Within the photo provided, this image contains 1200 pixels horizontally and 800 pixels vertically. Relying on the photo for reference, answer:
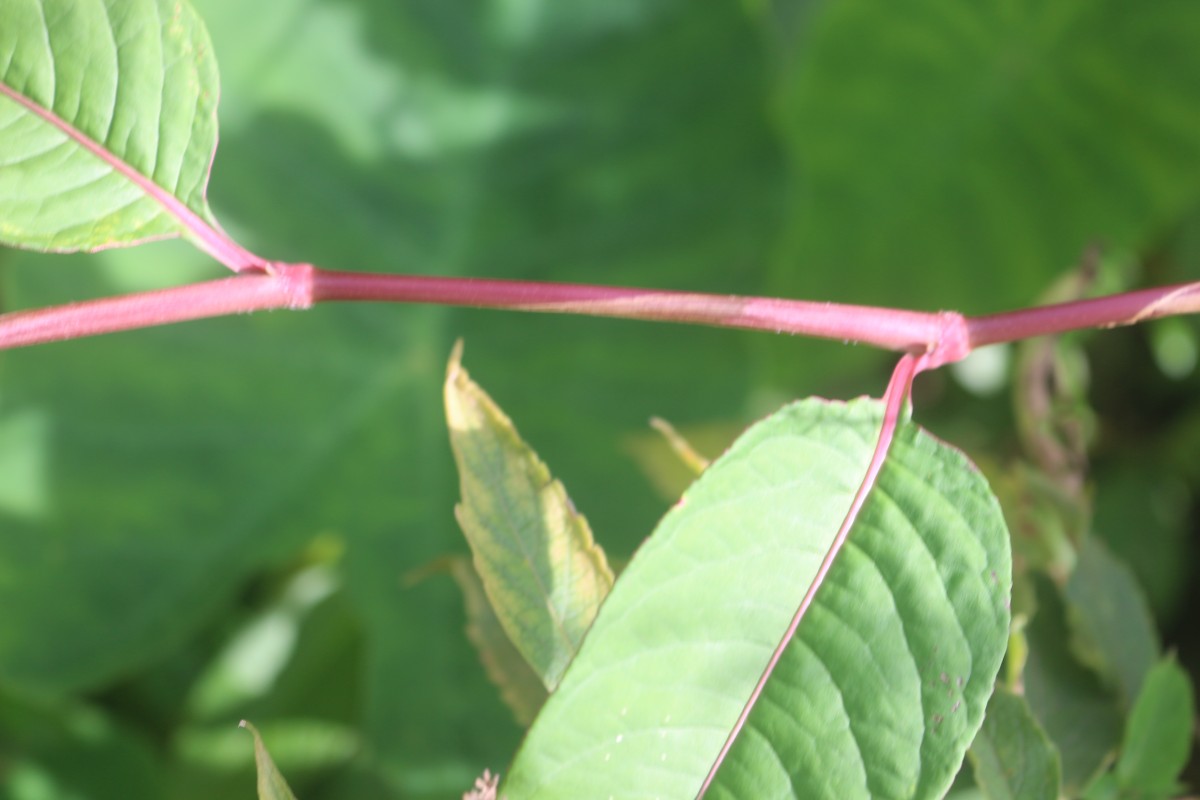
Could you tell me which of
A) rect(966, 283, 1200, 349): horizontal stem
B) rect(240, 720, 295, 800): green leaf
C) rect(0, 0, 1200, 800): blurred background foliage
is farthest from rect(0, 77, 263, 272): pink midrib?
rect(0, 0, 1200, 800): blurred background foliage

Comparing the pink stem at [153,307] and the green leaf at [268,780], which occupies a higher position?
the pink stem at [153,307]

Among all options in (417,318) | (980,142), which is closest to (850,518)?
(417,318)

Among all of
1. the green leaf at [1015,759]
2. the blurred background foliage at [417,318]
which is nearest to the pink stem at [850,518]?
the green leaf at [1015,759]

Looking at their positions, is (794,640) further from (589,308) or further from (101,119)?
(101,119)

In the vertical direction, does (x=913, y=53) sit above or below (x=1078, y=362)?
above

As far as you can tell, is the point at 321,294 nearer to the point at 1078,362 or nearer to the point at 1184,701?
the point at 1184,701

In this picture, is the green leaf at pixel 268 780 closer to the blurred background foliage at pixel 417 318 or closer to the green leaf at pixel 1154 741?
the green leaf at pixel 1154 741

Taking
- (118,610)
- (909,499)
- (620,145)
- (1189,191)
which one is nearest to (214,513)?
(118,610)
